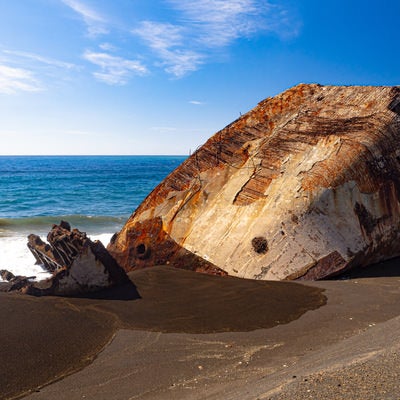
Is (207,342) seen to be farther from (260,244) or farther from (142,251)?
(142,251)

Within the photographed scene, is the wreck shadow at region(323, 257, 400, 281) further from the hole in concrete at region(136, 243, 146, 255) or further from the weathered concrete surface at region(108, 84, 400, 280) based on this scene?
the hole in concrete at region(136, 243, 146, 255)

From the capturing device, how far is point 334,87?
6.86m

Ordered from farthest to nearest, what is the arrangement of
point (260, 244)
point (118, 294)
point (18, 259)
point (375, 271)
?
point (18, 259)
point (375, 271)
point (260, 244)
point (118, 294)

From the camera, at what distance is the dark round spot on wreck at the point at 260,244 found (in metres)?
5.36

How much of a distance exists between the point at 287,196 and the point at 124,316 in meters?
2.80

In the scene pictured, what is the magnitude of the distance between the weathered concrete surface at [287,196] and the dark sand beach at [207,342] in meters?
0.56

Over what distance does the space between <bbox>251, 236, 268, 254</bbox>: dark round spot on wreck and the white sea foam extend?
395cm

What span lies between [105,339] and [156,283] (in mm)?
1533

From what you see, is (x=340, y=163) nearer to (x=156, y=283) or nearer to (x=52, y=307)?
(x=156, y=283)

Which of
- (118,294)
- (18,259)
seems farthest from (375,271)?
(18,259)

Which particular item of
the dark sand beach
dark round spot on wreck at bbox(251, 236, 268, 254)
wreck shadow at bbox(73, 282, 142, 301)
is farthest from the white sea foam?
dark round spot on wreck at bbox(251, 236, 268, 254)

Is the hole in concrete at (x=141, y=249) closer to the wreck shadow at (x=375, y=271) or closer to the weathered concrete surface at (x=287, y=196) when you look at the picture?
the weathered concrete surface at (x=287, y=196)

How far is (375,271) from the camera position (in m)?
5.63

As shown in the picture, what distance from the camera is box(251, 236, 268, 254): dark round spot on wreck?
536 cm
